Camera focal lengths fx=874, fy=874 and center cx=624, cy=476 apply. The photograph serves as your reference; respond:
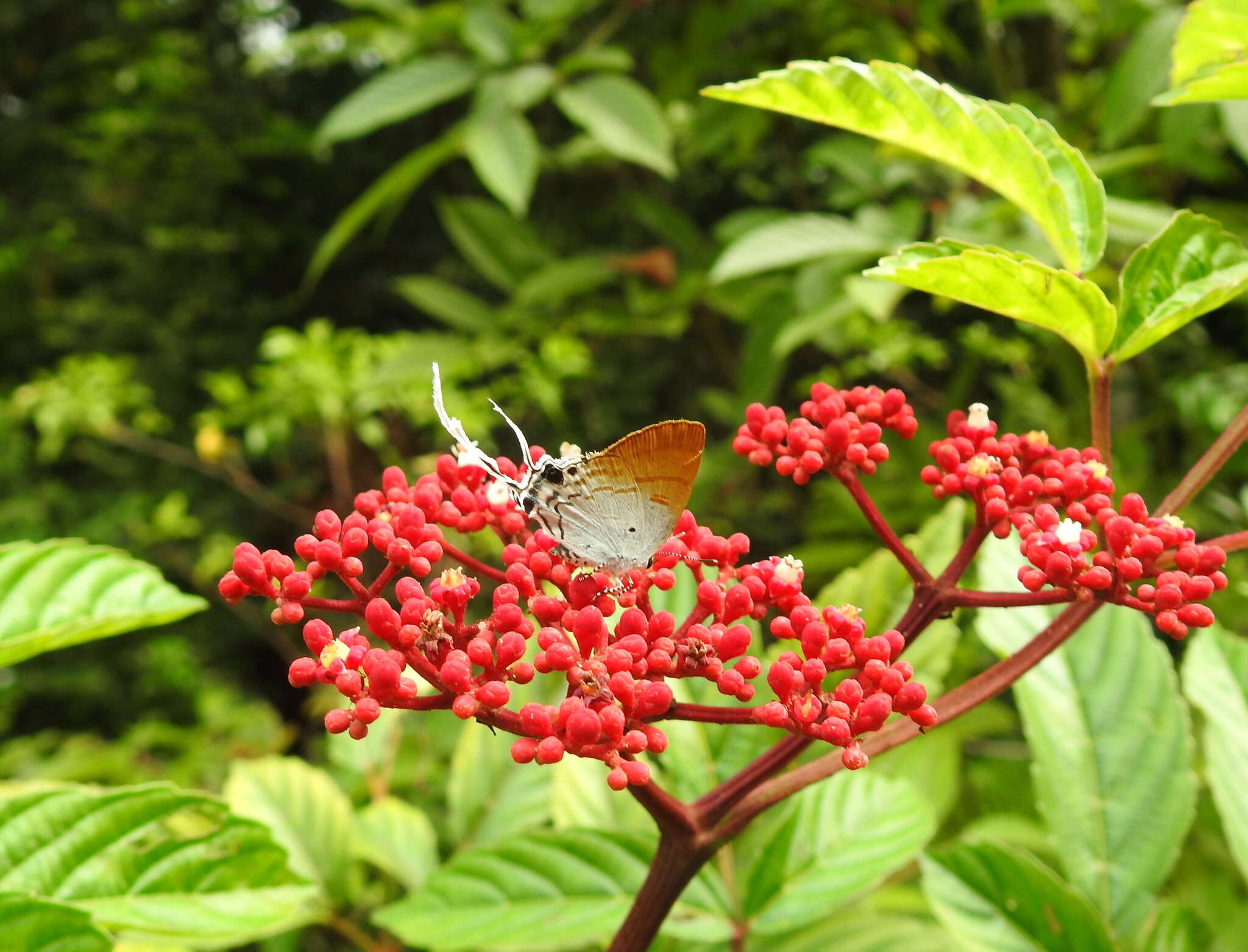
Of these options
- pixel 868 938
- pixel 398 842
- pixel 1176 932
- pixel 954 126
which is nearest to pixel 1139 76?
pixel 954 126

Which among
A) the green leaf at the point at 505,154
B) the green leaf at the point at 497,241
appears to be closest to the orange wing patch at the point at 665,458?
the green leaf at the point at 505,154

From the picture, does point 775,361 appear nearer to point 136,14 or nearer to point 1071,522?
point 1071,522

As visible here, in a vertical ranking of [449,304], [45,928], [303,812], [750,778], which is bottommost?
[303,812]

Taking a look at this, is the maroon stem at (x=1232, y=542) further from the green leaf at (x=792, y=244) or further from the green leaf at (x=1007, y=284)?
the green leaf at (x=792, y=244)

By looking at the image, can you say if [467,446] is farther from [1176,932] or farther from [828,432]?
[1176,932]

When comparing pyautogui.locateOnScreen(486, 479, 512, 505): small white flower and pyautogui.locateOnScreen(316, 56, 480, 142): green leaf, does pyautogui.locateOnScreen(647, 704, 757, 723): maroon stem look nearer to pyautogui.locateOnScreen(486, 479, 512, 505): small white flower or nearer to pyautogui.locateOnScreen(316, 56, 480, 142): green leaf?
pyautogui.locateOnScreen(486, 479, 512, 505): small white flower

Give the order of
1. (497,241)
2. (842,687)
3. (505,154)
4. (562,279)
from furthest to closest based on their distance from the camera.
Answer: (497,241) < (562,279) < (505,154) < (842,687)
